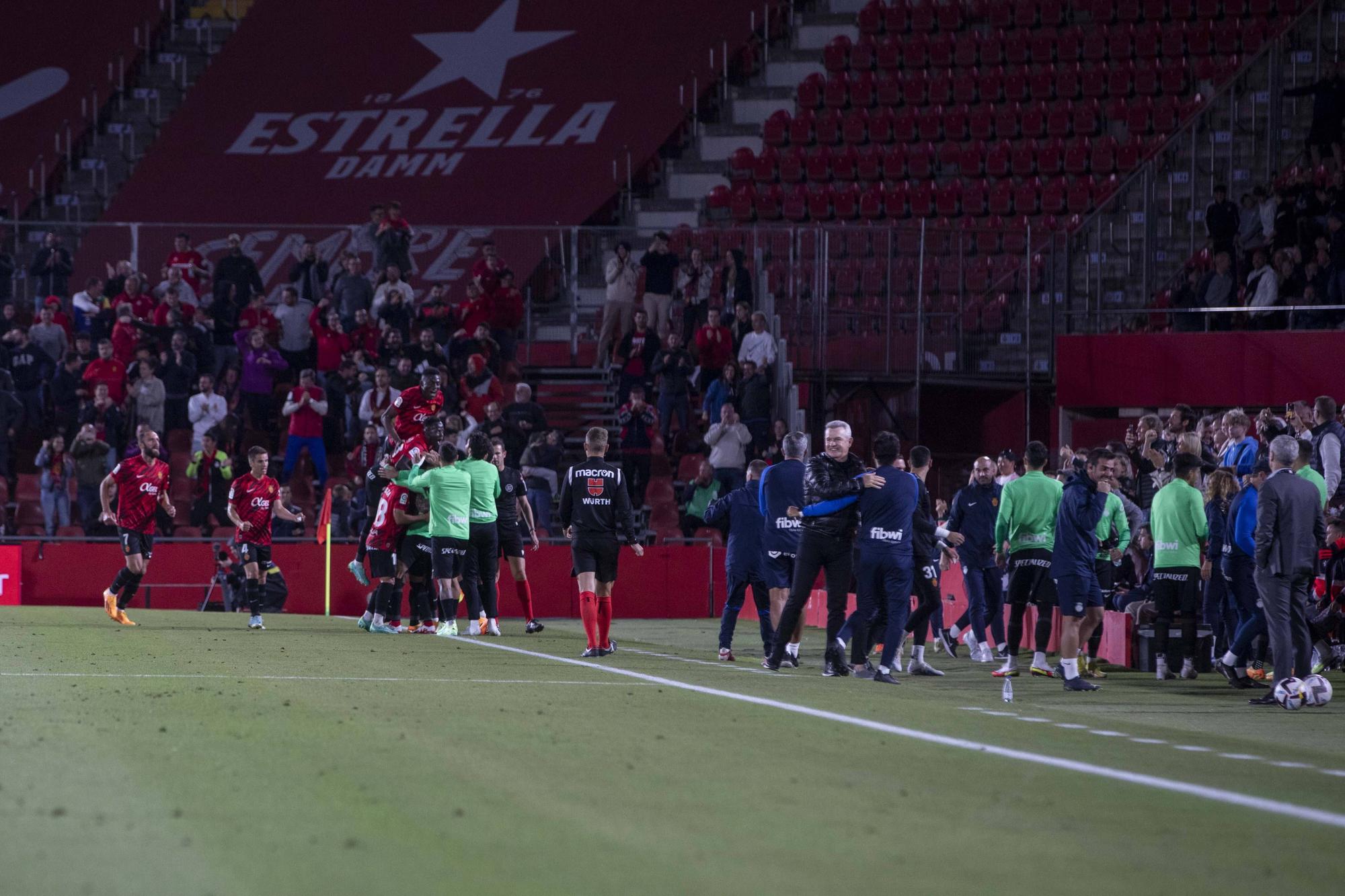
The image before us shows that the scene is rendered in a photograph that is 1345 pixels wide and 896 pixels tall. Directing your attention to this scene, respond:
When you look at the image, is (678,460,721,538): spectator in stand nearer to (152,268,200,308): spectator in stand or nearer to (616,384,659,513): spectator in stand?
(616,384,659,513): spectator in stand

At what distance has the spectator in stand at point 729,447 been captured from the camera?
25953 millimetres

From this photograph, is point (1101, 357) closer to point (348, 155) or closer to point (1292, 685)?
point (1292, 685)

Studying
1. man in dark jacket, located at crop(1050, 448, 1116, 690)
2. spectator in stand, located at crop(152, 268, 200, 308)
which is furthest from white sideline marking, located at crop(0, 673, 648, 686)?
spectator in stand, located at crop(152, 268, 200, 308)

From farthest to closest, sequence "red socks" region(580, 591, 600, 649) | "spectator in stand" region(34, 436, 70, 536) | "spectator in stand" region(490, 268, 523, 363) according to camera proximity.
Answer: "spectator in stand" region(490, 268, 523, 363) < "spectator in stand" region(34, 436, 70, 536) < "red socks" region(580, 591, 600, 649)

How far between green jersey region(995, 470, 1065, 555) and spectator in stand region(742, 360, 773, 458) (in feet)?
34.8

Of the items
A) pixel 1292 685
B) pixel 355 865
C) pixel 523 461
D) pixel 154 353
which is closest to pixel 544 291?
pixel 523 461

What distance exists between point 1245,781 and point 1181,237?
20.8 m

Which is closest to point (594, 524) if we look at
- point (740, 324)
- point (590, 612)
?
point (590, 612)

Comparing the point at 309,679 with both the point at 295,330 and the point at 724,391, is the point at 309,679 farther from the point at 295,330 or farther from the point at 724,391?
the point at 295,330

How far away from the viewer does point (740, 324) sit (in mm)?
26844

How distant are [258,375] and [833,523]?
51.7 feet

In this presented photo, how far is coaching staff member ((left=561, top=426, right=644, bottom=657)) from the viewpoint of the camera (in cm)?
1551

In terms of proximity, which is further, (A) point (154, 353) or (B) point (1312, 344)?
(A) point (154, 353)

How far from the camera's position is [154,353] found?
27594mm
